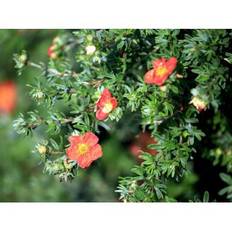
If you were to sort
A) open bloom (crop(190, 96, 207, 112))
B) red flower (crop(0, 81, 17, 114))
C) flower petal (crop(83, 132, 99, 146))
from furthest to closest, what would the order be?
red flower (crop(0, 81, 17, 114)), flower petal (crop(83, 132, 99, 146)), open bloom (crop(190, 96, 207, 112))

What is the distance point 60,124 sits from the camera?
1.77m

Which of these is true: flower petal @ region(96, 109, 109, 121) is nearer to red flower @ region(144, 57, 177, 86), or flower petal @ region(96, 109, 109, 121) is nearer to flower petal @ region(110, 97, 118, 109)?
flower petal @ region(110, 97, 118, 109)

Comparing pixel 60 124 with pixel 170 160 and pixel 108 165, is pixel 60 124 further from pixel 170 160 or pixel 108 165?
pixel 108 165

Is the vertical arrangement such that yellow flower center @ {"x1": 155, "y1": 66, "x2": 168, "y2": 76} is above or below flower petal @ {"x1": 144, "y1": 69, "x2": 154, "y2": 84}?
above

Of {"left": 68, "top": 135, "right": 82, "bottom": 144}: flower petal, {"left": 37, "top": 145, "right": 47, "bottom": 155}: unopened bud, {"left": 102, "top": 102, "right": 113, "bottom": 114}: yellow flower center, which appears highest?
{"left": 102, "top": 102, "right": 113, "bottom": 114}: yellow flower center

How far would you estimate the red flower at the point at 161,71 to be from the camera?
64.8 inches

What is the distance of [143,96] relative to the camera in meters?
1.71

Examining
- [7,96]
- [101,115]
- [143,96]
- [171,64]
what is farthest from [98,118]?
[7,96]

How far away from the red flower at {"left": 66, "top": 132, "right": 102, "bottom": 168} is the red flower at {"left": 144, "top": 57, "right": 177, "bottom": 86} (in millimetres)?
223

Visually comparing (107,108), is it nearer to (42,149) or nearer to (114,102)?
(114,102)

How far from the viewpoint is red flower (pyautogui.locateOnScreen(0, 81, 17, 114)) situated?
11.9 feet

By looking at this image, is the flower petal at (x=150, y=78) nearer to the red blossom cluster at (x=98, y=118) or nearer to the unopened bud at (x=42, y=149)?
the red blossom cluster at (x=98, y=118)

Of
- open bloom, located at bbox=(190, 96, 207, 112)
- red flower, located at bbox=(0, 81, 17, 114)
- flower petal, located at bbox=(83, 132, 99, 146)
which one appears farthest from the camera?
red flower, located at bbox=(0, 81, 17, 114)

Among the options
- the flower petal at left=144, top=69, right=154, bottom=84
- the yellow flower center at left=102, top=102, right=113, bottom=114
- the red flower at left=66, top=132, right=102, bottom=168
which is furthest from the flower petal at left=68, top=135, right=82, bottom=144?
the flower petal at left=144, top=69, right=154, bottom=84
